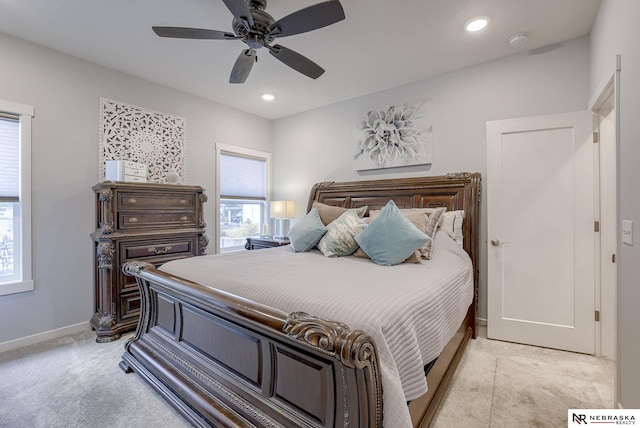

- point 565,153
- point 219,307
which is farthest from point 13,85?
point 565,153

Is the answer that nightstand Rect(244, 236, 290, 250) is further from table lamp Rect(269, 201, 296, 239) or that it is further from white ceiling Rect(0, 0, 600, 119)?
white ceiling Rect(0, 0, 600, 119)

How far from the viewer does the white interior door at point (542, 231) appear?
252cm

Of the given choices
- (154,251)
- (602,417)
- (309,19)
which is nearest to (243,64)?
(309,19)

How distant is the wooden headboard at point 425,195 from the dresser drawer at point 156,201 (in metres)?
1.68

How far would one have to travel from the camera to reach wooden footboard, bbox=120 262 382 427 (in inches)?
41.6

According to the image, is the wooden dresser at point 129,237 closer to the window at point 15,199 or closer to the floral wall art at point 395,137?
the window at point 15,199

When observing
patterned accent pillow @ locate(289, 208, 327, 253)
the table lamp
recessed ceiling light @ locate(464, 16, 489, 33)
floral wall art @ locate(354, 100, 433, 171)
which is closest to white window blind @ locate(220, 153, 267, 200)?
the table lamp

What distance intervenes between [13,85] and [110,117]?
74 centimetres

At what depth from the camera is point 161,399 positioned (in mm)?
1888

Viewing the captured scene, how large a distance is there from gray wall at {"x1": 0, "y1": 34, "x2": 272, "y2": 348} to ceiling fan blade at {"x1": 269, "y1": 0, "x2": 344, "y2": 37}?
7.64ft

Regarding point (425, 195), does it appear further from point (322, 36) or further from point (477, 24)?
point (322, 36)

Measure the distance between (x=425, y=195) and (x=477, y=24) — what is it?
1598mm

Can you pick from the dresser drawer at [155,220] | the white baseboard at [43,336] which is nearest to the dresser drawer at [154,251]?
the dresser drawer at [155,220]

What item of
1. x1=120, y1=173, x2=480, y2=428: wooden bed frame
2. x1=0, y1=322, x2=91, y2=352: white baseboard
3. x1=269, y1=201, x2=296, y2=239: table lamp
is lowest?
x1=0, y1=322, x2=91, y2=352: white baseboard
